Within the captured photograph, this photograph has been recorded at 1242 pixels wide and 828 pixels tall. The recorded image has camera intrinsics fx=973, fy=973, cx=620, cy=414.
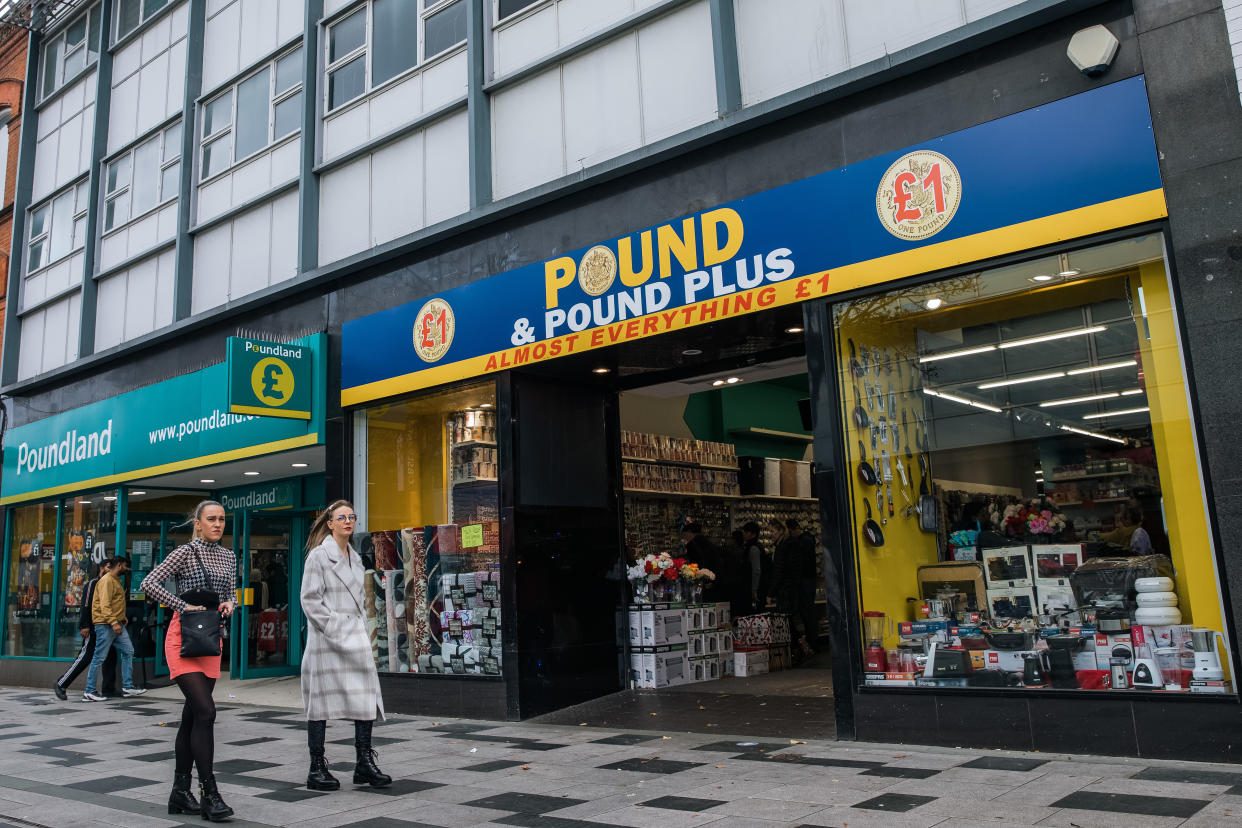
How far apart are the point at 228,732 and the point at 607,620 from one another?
3.92m

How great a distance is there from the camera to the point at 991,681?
6.71 metres

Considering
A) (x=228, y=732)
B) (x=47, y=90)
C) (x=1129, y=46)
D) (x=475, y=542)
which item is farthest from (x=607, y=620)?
(x=47, y=90)

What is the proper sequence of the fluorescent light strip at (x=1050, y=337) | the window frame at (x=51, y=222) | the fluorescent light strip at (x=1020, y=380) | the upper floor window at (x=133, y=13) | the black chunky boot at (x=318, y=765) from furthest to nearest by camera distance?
the window frame at (x=51, y=222), the upper floor window at (x=133, y=13), the fluorescent light strip at (x=1020, y=380), the fluorescent light strip at (x=1050, y=337), the black chunky boot at (x=318, y=765)

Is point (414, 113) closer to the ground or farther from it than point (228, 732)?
farther from it

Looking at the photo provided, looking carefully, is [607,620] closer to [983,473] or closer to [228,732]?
[228,732]

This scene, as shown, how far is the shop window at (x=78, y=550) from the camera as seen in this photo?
15.8m

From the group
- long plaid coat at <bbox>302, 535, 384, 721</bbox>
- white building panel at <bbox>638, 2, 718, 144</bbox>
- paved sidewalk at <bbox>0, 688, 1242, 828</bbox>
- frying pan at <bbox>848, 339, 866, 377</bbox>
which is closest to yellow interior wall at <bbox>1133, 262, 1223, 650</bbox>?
paved sidewalk at <bbox>0, 688, 1242, 828</bbox>

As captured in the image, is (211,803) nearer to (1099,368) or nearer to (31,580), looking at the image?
(1099,368)

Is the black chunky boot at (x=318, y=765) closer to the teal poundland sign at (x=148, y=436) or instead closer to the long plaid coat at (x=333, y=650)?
the long plaid coat at (x=333, y=650)

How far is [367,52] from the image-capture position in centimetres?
1240

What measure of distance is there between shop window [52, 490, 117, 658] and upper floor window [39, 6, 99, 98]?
26.7 feet

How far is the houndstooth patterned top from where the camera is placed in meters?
5.67

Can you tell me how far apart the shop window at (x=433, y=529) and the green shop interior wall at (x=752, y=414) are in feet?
15.7

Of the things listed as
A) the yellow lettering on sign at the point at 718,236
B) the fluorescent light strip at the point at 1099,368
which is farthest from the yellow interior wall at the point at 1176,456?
the yellow lettering on sign at the point at 718,236
